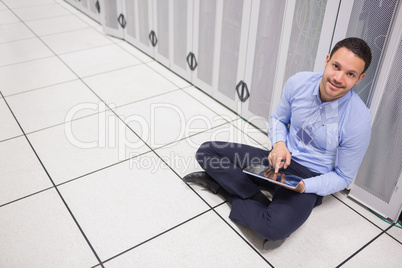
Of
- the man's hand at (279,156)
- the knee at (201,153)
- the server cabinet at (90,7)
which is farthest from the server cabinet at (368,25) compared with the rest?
the server cabinet at (90,7)

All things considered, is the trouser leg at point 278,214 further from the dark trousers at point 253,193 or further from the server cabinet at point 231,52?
the server cabinet at point 231,52

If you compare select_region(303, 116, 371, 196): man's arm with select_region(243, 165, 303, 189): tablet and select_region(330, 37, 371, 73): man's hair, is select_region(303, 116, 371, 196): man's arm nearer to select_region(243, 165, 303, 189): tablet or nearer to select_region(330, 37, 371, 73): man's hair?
select_region(243, 165, 303, 189): tablet

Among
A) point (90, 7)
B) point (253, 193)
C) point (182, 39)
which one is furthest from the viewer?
point (90, 7)

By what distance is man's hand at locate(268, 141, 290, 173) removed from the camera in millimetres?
1574

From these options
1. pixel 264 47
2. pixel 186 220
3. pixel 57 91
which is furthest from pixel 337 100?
pixel 57 91

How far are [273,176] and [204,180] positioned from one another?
1.43 feet

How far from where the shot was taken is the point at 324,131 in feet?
5.06

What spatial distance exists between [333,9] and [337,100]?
1.50ft

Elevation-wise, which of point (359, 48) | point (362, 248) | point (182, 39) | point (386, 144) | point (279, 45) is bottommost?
point (362, 248)

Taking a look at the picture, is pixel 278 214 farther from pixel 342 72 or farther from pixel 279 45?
pixel 279 45

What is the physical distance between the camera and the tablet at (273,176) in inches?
57.9

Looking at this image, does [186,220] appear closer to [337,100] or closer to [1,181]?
[337,100]

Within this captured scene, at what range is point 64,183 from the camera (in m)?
1.87

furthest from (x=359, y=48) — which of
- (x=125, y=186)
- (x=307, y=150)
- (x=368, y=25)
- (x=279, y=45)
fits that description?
(x=125, y=186)
